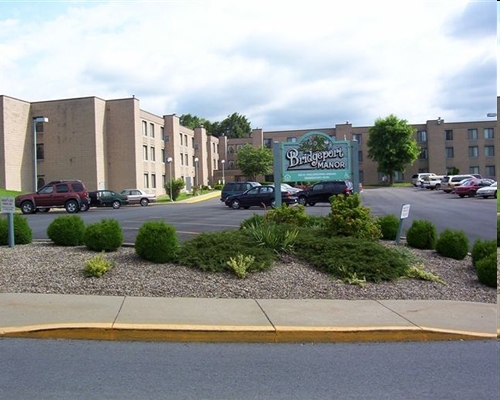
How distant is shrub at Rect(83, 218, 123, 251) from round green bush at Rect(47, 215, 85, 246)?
78cm

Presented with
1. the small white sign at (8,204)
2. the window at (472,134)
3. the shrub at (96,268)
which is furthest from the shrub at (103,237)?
the window at (472,134)

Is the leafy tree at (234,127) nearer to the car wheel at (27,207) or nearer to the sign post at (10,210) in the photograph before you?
the car wheel at (27,207)

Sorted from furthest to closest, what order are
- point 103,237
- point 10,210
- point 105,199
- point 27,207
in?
1. point 105,199
2. point 27,207
3. point 10,210
4. point 103,237

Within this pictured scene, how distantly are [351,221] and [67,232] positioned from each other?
6421 millimetres

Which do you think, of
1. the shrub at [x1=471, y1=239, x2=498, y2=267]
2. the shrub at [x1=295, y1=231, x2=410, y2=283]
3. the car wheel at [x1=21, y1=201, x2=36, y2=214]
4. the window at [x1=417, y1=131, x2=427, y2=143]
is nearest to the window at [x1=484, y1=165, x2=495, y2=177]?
the shrub at [x1=471, y1=239, x2=498, y2=267]

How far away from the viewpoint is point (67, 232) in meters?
12.1

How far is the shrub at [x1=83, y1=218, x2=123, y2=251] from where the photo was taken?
37.1ft

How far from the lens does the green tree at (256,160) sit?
66.7m

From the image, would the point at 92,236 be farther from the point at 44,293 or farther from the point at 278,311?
the point at 278,311

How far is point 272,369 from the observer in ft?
18.2

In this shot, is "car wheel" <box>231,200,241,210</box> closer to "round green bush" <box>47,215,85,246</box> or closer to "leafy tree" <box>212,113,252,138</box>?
"round green bush" <box>47,215,85,246</box>

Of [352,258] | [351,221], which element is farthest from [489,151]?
[352,258]

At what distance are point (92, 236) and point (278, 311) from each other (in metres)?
5.39

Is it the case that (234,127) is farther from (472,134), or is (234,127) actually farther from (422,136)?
(472,134)
